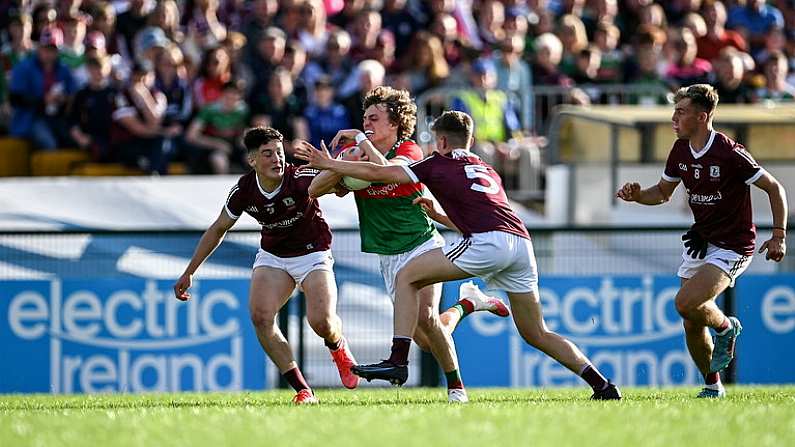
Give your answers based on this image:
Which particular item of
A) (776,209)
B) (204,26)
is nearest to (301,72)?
(204,26)

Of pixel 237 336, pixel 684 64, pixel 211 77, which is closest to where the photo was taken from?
pixel 237 336

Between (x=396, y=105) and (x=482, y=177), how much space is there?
0.89 metres

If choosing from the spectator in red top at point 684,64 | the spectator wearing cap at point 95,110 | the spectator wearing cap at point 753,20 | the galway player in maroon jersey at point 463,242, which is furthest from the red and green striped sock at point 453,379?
the spectator wearing cap at point 753,20

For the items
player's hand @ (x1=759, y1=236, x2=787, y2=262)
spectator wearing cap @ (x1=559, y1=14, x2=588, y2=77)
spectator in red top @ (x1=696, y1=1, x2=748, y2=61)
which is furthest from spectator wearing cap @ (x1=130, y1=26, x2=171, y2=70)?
player's hand @ (x1=759, y1=236, x2=787, y2=262)

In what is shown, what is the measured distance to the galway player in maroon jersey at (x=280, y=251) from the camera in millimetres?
10242

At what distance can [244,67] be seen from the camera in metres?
17.5

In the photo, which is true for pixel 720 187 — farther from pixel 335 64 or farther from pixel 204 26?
pixel 204 26

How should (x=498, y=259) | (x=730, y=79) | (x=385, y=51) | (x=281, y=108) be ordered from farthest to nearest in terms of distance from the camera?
1. (x=730, y=79)
2. (x=385, y=51)
3. (x=281, y=108)
4. (x=498, y=259)

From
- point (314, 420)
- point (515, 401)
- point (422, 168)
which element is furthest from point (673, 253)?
point (314, 420)

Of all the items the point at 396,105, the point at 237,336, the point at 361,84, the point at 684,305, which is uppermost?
the point at 361,84

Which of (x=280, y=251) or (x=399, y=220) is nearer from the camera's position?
(x=399, y=220)

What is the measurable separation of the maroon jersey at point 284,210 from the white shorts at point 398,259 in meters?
0.65

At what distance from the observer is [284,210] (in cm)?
1030

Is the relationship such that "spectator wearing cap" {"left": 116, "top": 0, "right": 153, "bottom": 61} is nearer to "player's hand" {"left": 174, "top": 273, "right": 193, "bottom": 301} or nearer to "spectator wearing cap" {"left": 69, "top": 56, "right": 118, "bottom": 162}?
"spectator wearing cap" {"left": 69, "top": 56, "right": 118, "bottom": 162}
